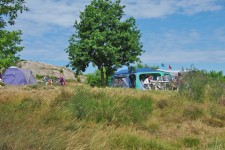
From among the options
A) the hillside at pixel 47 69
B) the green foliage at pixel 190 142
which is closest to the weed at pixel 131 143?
the green foliage at pixel 190 142

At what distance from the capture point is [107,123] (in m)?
10.6

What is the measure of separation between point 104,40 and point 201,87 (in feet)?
59.7

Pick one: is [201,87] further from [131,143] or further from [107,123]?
[131,143]

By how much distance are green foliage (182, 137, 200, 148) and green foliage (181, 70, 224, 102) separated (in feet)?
25.4

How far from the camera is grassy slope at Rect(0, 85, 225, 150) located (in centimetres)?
629

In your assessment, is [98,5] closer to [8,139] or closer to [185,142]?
[185,142]

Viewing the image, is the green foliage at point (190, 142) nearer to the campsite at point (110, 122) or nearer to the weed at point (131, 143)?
the campsite at point (110, 122)

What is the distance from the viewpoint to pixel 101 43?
35250 millimetres

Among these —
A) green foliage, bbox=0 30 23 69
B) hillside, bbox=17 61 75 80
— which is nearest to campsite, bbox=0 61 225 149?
green foliage, bbox=0 30 23 69

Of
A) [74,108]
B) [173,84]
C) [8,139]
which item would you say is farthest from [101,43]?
[8,139]

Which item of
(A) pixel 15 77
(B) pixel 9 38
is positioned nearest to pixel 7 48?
(B) pixel 9 38

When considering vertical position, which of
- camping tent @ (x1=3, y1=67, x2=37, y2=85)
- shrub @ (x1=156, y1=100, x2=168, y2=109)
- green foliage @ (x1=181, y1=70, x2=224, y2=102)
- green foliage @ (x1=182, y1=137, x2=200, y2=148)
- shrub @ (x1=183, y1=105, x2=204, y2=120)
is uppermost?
camping tent @ (x1=3, y1=67, x2=37, y2=85)

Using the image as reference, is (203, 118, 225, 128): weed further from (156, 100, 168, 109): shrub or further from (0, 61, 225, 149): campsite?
(156, 100, 168, 109): shrub

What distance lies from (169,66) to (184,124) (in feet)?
90.2
